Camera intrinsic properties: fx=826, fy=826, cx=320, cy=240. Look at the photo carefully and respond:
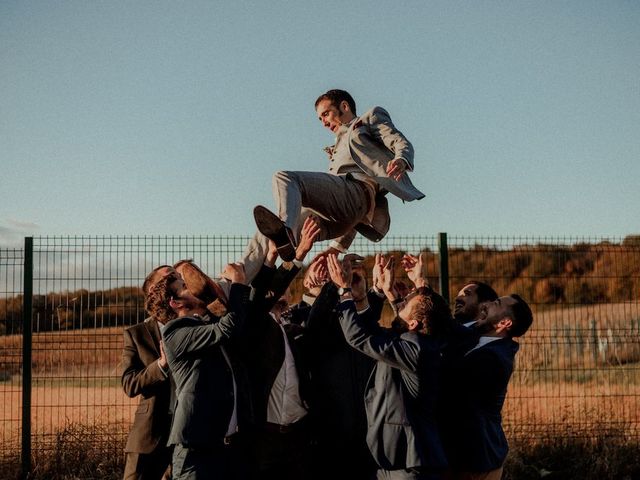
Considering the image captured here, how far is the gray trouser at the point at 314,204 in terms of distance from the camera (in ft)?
18.7

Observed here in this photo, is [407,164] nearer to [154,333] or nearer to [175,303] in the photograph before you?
[175,303]

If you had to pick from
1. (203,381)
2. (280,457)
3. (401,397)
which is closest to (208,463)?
(203,381)

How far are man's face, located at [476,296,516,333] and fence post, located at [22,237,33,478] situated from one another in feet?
18.7

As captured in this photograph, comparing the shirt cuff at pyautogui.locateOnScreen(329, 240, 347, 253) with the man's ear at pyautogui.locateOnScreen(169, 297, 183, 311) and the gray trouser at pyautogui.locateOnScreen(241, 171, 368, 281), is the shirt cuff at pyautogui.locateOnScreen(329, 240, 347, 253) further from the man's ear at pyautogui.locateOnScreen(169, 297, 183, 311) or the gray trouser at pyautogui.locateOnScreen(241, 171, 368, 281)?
the man's ear at pyautogui.locateOnScreen(169, 297, 183, 311)

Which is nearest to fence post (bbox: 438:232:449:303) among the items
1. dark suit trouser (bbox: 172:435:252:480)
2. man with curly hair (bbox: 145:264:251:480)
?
man with curly hair (bbox: 145:264:251:480)

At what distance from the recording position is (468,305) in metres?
5.85

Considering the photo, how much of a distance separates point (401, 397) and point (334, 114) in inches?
96.5

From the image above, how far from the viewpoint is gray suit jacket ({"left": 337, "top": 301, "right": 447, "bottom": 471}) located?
16.0 feet

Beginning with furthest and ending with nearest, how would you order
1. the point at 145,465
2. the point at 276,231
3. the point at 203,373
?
the point at 145,465 < the point at 276,231 < the point at 203,373

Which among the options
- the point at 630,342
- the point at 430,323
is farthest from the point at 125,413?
the point at 630,342

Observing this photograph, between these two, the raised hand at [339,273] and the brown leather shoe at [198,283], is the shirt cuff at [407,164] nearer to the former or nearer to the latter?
the raised hand at [339,273]

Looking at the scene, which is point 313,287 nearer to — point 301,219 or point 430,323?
point 301,219

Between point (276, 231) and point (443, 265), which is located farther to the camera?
point (443, 265)

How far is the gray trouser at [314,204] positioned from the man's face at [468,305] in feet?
3.52
